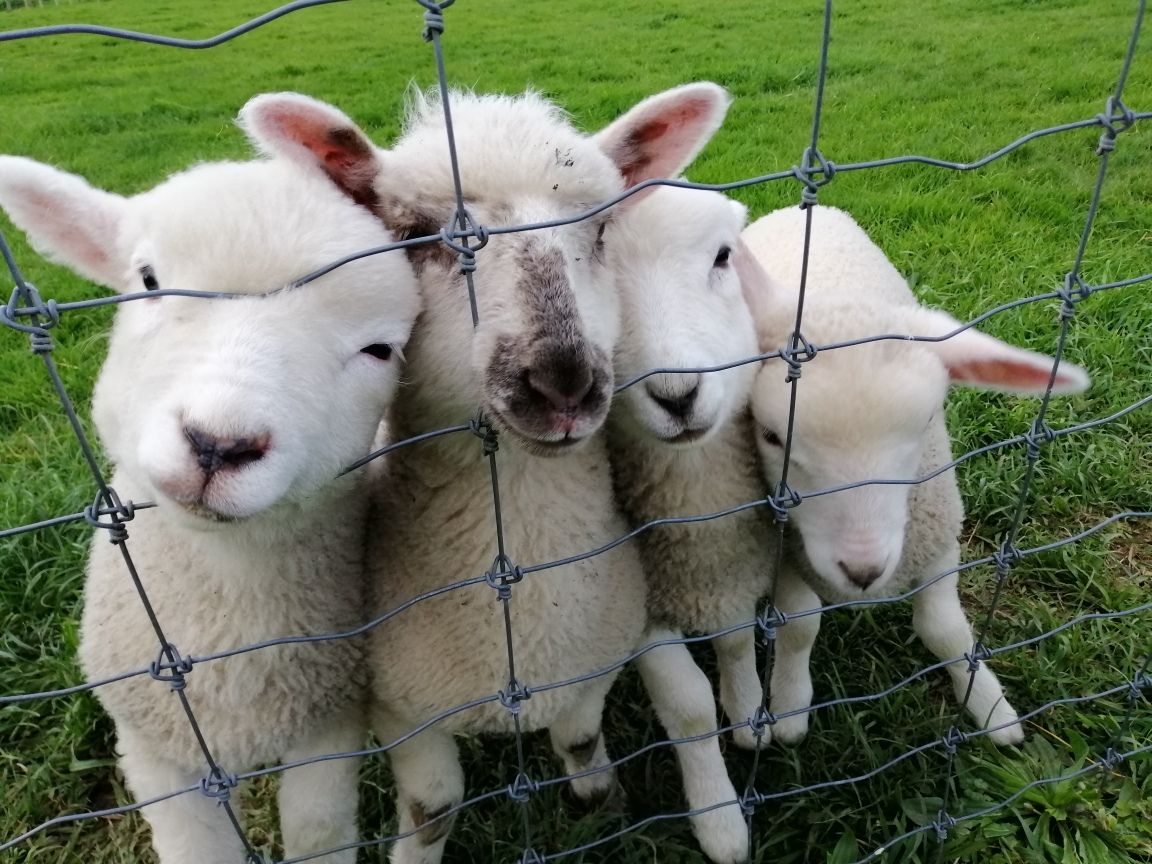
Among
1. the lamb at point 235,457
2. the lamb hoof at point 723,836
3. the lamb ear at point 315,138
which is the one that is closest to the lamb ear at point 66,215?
the lamb at point 235,457

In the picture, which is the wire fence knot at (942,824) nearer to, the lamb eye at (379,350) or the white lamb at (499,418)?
the white lamb at (499,418)

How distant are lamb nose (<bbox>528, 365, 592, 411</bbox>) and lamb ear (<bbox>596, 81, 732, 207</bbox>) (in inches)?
21.9

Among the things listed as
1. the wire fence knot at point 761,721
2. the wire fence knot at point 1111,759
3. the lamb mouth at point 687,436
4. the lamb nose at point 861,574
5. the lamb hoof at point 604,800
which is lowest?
the lamb hoof at point 604,800

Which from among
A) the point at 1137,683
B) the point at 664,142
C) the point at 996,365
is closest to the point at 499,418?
the point at 664,142

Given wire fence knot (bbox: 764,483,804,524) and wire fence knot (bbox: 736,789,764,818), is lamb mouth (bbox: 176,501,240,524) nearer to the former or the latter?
wire fence knot (bbox: 764,483,804,524)

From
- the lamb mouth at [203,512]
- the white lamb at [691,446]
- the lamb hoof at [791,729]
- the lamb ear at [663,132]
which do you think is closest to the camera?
the lamb mouth at [203,512]

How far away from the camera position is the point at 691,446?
1728 millimetres

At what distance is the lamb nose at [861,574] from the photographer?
1.86 m

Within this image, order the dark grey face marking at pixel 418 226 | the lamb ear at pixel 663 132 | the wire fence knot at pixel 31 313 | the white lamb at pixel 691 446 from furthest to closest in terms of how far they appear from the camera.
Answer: the lamb ear at pixel 663 132
the white lamb at pixel 691 446
the dark grey face marking at pixel 418 226
the wire fence knot at pixel 31 313

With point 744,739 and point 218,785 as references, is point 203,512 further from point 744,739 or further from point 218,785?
point 744,739

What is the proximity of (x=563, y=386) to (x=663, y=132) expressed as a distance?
0.73 metres

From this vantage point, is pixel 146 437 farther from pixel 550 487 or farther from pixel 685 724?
pixel 685 724

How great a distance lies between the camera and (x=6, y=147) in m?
7.71

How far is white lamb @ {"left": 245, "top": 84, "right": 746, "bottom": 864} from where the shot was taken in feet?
4.66
